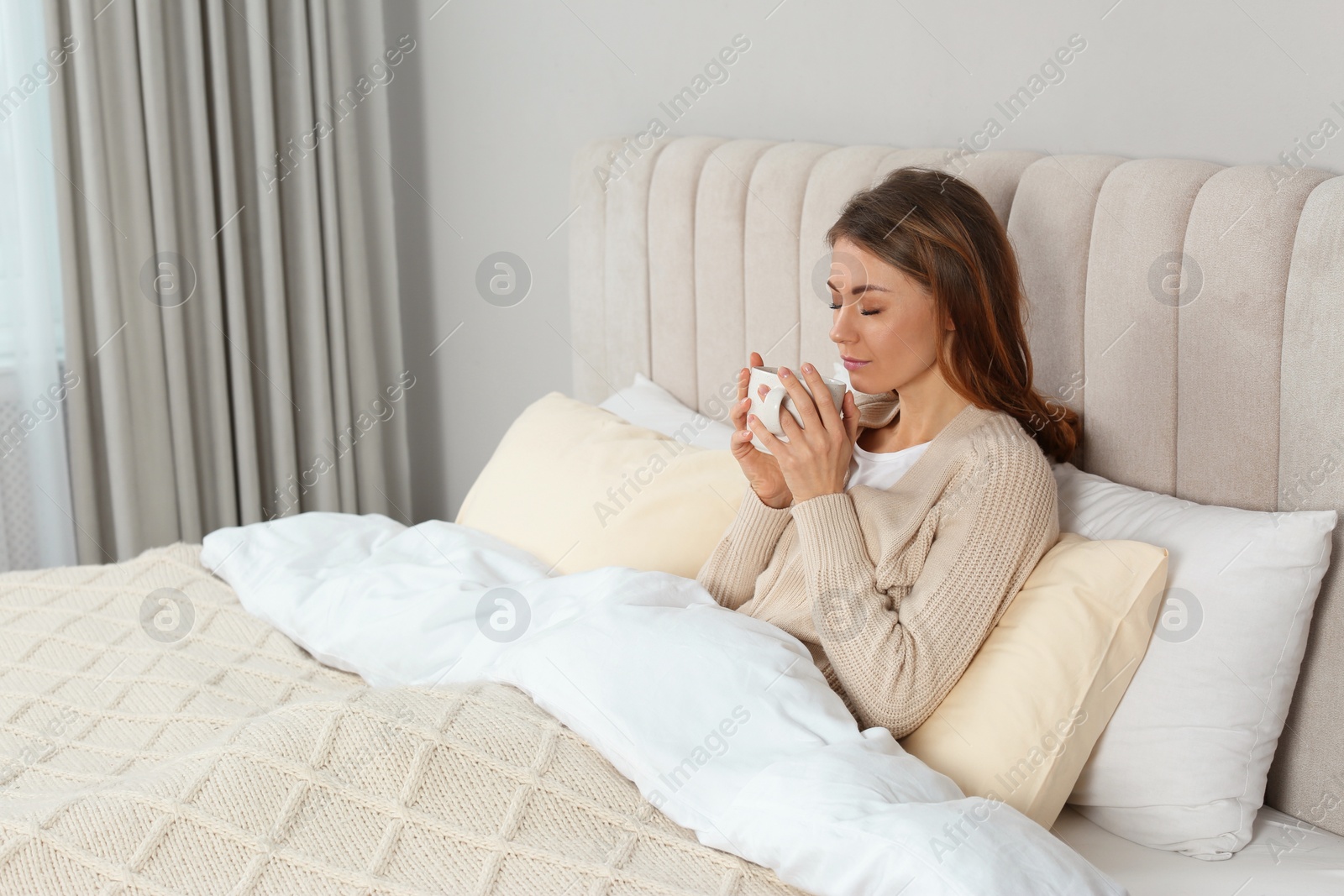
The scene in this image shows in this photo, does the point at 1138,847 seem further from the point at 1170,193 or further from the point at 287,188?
the point at 287,188

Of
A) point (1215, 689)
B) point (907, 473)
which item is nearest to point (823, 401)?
point (907, 473)

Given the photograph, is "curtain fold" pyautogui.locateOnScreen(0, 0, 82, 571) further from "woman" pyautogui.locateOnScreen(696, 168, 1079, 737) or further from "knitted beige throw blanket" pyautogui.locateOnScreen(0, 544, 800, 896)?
"woman" pyautogui.locateOnScreen(696, 168, 1079, 737)

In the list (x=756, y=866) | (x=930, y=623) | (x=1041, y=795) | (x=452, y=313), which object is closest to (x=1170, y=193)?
(x=930, y=623)

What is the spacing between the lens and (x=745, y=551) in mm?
1474

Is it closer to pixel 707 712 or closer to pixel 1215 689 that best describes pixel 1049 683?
pixel 1215 689

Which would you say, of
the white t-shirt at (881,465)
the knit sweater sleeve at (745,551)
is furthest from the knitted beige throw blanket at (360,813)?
the white t-shirt at (881,465)

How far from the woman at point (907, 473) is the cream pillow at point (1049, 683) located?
26mm

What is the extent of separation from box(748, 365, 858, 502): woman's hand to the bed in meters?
0.34

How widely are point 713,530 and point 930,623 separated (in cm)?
50

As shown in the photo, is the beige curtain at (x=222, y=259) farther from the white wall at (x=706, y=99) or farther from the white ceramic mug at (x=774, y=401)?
the white ceramic mug at (x=774, y=401)

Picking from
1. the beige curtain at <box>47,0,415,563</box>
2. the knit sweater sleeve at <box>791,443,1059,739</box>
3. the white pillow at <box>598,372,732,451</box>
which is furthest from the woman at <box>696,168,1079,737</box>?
the beige curtain at <box>47,0,415,563</box>

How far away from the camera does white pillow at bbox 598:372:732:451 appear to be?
1.88m

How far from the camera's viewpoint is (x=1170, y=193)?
1.29 metres

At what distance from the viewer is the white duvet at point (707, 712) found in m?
0.94
